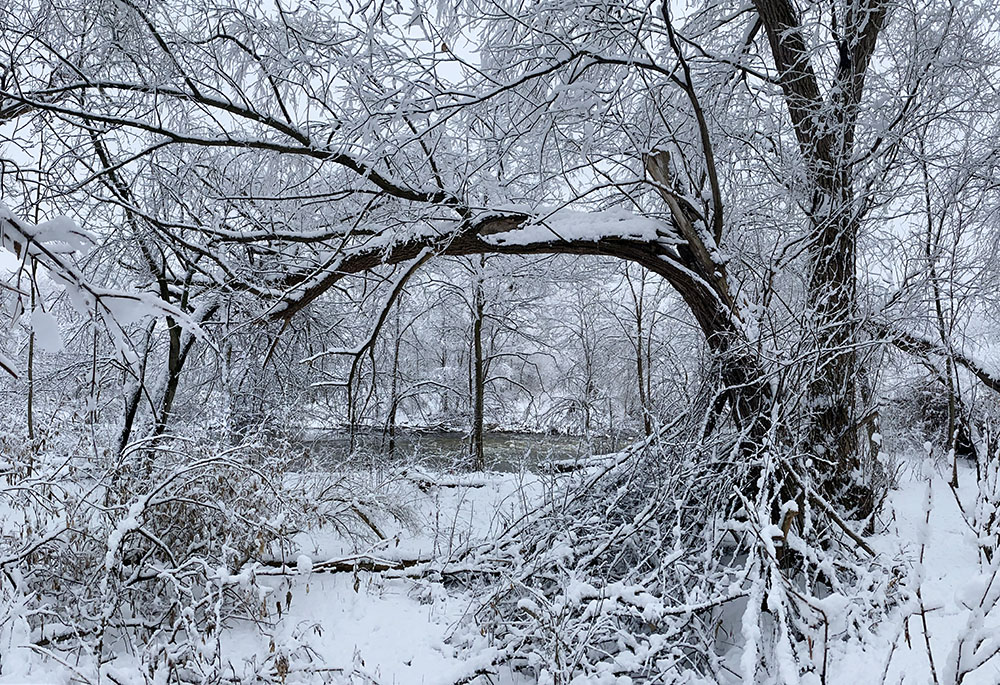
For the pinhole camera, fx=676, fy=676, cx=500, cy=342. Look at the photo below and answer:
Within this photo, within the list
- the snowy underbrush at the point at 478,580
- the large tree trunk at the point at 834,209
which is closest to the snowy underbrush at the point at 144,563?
the snowy underbrush at the point at 478,580

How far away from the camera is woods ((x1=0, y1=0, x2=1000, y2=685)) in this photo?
4.25 metres

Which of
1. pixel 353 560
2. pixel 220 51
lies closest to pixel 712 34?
pixel 220 51

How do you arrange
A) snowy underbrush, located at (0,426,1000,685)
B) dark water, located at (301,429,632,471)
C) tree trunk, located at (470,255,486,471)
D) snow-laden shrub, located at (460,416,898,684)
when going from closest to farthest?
snow-laden shrub, located at (460,416,898,684) < snowy underbrush, located at (0,426,1000,685) < dark water, located at (301,429,632,471) < tree trunk, located at (470,255,486,471)

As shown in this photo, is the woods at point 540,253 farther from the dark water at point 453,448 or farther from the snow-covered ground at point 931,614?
the dark water at point 453,448

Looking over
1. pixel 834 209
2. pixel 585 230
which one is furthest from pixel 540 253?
pixel 834 209

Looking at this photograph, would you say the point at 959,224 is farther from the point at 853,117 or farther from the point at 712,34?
the point at 712,34

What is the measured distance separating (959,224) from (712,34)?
123 inches

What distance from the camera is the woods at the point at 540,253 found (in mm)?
4246

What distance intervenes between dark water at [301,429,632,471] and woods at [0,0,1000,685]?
77cm

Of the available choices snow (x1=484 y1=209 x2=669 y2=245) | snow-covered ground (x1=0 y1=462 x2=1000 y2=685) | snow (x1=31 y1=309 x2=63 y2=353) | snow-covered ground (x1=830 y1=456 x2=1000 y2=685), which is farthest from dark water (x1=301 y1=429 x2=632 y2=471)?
snow (x1=31 y1=309 x2=63 y2=353)

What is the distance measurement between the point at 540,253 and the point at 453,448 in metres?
11.7

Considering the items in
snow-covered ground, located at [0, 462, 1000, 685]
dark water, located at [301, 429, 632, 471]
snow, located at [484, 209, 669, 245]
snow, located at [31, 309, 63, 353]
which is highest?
snow, located at [484, 209, 669, 245]

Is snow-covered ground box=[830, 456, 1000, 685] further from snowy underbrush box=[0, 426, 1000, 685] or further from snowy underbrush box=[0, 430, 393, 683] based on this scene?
snowy underbrush box=[0, 430, 393, 683]

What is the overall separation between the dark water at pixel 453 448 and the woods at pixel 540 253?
0.77 m
